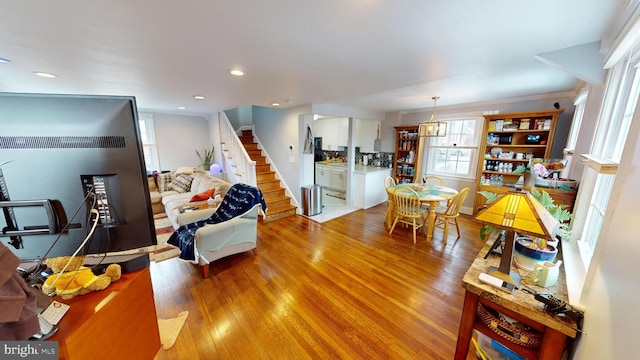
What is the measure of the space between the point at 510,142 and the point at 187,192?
6.31 meters

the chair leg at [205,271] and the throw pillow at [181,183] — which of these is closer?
the chair leg at [205,271]

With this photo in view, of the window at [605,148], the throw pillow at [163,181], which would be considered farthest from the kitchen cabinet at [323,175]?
the window at [605,148]

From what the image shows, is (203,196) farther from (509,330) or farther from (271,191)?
(509,330)

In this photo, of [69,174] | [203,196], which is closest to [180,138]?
[203,196]

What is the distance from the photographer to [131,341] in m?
1.03

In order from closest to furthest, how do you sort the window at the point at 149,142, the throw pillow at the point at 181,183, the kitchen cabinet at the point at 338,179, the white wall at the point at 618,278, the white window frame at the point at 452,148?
1. the white wall at the point at 618,278
2. the white window frame at the point at 452,148
3. the throw pillow at the point at 181,183
4. the window at the point at 149,142
5. the kitchen cabinet at the point at 338,179

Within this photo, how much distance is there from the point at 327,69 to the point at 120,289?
7.04ft

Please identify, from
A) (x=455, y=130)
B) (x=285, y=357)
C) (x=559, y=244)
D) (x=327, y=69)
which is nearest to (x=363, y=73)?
(x=327, y=69)

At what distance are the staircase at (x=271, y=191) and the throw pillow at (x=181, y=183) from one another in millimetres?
1466

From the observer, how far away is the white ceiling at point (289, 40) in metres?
1.10

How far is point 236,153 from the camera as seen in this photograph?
4.43m

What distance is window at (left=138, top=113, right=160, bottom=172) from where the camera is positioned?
4.83 m

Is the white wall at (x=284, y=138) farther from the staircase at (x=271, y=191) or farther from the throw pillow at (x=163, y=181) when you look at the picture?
the throw pillow at (x=163, y=181)

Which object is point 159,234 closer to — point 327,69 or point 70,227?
point 70,227
